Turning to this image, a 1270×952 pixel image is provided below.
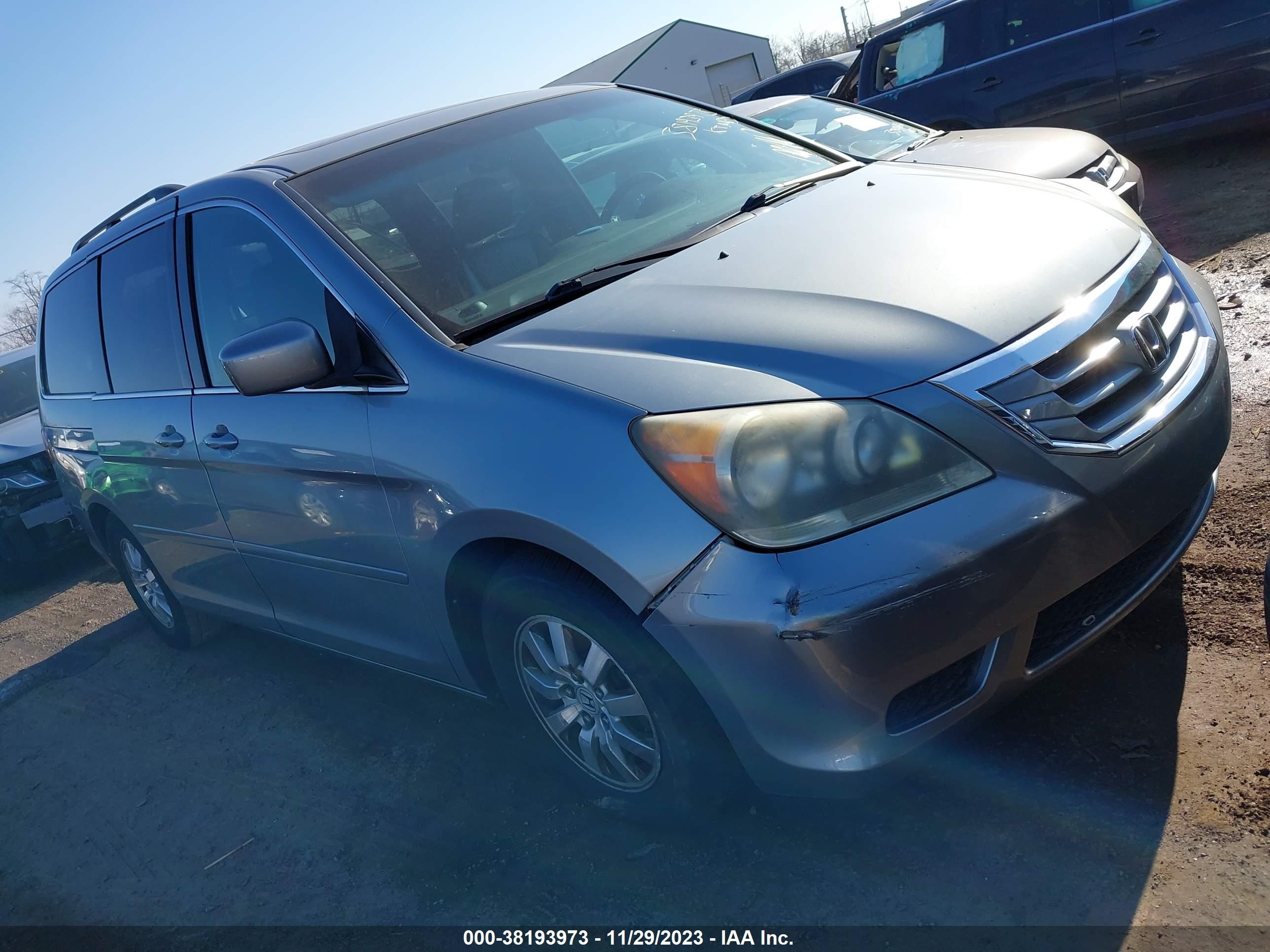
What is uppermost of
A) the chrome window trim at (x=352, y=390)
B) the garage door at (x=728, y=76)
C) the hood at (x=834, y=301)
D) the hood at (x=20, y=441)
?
the chrome window trim at (x=352, y=390)

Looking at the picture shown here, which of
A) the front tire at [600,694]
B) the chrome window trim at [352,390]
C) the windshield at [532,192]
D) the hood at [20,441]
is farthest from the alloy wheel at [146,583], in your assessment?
the front tire at [600,694]

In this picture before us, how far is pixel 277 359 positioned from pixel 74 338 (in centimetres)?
271

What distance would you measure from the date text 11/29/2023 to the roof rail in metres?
2.87

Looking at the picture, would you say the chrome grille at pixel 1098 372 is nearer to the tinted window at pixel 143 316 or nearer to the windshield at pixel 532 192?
the windshield at pixel 532 192

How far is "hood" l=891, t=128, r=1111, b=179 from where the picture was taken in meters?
5.21

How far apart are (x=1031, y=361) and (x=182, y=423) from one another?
9.62ft

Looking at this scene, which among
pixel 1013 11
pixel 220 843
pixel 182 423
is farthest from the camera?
pixel 1013 11

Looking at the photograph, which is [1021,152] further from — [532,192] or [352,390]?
[352,390]

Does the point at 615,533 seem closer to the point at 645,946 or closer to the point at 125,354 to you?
the point at 645,946

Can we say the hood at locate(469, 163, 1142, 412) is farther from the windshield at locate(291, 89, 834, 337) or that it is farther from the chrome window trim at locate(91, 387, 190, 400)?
the chrome window trim at locate(91, 387, 190, 400)

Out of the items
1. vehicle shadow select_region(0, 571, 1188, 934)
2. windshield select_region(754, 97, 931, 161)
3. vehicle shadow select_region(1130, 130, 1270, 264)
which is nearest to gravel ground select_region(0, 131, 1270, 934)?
vehicle shadow select_region(0, 571, 1188, 934)

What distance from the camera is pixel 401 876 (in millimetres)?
2857

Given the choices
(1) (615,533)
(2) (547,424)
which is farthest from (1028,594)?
(2) (547,424)

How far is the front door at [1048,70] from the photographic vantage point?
7.65m
